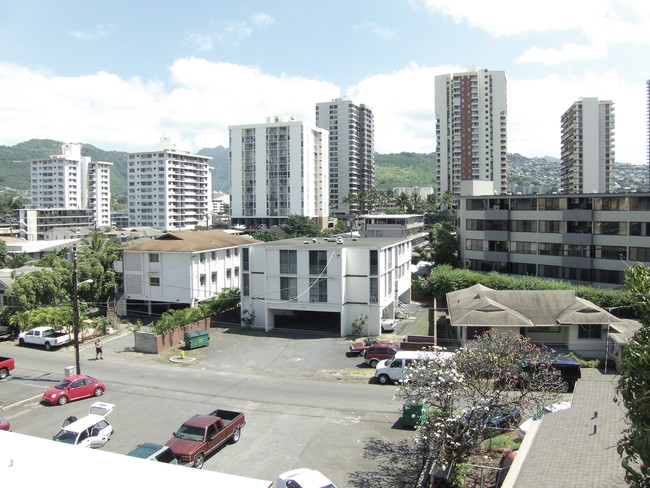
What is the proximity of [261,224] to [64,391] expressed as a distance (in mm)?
117380

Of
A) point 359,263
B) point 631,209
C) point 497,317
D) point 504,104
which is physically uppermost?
point 504,104

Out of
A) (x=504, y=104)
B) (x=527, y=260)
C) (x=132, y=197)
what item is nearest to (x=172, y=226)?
(x=132, y=197)

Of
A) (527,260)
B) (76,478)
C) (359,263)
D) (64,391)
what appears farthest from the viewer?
(527,260)

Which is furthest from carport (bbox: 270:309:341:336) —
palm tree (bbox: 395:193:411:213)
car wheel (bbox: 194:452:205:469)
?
palm tree (bbox: 395:193:411:213)

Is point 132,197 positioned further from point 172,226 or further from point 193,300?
point 193,300

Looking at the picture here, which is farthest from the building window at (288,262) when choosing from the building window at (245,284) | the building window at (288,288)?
the building window at (245,284)

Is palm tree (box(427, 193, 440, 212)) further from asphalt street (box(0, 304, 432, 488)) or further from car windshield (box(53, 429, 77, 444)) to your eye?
car windshield (box(53, 429, 77, 444))

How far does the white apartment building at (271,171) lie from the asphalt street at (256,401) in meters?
101

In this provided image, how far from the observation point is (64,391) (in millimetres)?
27719

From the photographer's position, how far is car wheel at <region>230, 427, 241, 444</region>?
72.9ft

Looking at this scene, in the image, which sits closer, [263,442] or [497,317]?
[263,442]

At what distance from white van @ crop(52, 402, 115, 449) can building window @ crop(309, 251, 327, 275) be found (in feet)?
75.8

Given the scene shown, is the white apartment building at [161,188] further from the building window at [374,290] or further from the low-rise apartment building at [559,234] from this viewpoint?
the building window at [374,290]

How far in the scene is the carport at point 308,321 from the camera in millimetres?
45656
